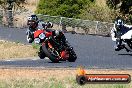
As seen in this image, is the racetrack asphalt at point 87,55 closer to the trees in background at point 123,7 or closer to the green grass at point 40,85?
the green grass at point 40,85

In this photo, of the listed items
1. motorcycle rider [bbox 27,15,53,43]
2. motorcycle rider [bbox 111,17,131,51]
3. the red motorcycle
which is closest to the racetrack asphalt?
the red motorcycle

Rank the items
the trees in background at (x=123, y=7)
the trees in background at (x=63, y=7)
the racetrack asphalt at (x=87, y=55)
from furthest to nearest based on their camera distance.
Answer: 1. the trees in background at (x=63, y=7)
2. the trees in background at (x=123, y=7)
3. the racetrack asphalt at (x=87, y=55)

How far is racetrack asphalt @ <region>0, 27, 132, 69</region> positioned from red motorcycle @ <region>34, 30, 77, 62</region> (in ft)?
1.11

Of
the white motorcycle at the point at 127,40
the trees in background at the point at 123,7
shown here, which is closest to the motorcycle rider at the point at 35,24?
the white motorcycle at the point at 127,40

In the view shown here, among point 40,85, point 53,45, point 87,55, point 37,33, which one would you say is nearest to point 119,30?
point 87,55

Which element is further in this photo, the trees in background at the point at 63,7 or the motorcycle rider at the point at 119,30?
the trees in background at the point at 63,7

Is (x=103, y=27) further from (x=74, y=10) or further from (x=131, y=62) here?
(x=131, y=62)

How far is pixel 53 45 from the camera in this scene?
20.5 meters

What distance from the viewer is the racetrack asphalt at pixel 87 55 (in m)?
20.5

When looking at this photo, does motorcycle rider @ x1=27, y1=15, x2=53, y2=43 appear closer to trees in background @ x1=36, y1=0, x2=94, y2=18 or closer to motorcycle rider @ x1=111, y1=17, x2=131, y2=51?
motorcycle rider @ x1=111, y1=17, x2=131, y2=51

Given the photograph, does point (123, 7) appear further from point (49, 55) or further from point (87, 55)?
point (49, 55)

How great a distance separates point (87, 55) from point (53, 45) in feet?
17.2

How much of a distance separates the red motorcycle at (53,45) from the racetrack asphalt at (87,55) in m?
0.34

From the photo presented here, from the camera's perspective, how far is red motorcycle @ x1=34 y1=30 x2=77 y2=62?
2008cm
